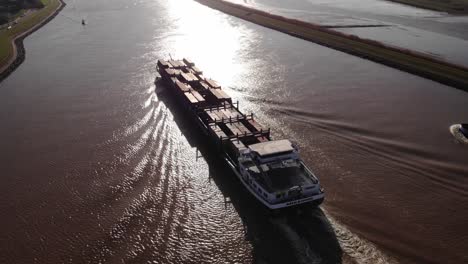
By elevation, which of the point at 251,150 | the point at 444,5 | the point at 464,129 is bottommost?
the point at 464,129

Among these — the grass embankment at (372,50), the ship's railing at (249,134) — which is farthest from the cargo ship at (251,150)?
the grass embankment at (372,50)

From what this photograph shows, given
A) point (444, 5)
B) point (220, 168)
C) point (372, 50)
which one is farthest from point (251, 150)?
point (444, 5)

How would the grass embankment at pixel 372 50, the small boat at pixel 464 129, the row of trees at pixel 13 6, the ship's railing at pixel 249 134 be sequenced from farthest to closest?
the row of trees at pixel 13 6
the grass embankment at pixel 372 50
the small boat at pixel 464 129
the ship's railing at pixel 249 134

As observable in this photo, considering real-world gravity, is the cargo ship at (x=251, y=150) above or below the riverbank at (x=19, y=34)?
below

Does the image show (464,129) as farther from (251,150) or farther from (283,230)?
(283,230)

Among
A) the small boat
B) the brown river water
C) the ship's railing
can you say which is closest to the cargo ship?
the ship's railing

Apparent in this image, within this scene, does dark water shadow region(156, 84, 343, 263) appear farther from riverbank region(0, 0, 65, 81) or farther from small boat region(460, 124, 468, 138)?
riverbank region(0, 0, 65, 81)

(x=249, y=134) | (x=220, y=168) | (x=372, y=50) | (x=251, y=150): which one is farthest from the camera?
(x=372, y=50)

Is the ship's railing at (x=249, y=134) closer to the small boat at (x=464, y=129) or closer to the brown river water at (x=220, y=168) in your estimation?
the brown river water at (x=220, y=168)
